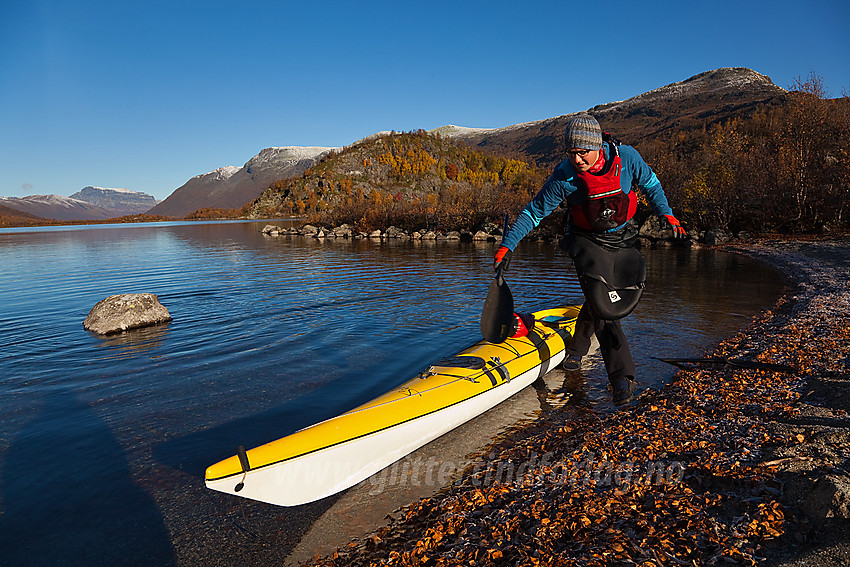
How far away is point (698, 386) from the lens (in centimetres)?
584

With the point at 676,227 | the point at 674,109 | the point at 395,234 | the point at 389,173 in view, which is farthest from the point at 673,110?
the point at 676,227

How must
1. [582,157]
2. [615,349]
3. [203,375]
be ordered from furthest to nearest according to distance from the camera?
[203,375], [615,349], [582,157]

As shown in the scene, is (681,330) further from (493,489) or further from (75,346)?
(75,346)

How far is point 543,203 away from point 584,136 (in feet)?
2.87

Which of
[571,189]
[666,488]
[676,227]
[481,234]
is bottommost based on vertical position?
[666,488]

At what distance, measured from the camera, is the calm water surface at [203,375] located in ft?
13.2

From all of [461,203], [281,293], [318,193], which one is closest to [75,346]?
[281,293]

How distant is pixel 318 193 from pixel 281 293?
352ft

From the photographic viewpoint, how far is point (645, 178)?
197 inches

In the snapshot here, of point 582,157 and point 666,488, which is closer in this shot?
point 666,488

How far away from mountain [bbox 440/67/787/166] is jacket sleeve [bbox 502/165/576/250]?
98104 millimetres

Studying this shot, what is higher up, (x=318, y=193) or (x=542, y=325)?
(x=318, y=193)

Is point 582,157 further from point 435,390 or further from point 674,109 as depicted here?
point 674,109

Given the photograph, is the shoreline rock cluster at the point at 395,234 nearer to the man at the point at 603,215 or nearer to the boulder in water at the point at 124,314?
the boulder in water at the point at 124,314
